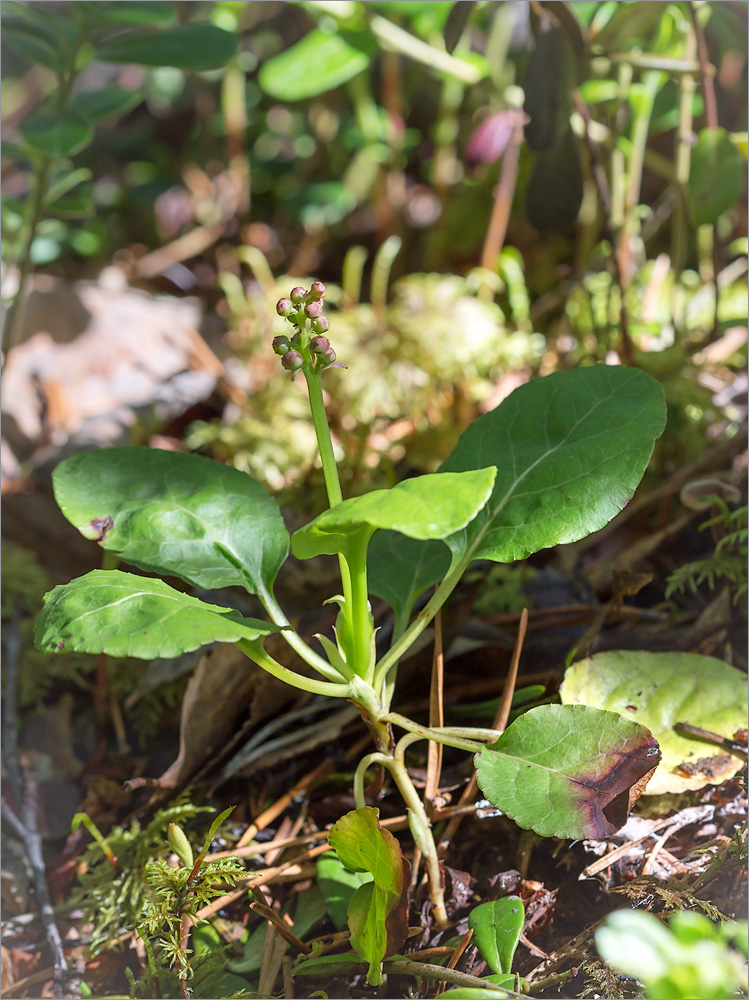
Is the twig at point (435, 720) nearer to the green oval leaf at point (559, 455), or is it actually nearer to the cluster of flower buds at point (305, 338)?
the green oval leaf at point (559, 455)

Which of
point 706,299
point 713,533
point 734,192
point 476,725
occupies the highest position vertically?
point 734,192

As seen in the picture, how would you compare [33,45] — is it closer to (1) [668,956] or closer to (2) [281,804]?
(2) [281,804]

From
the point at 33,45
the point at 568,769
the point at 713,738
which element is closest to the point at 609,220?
the point at 713,738

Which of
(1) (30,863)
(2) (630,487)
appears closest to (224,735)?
(1) (30,863)

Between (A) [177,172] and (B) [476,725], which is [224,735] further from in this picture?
(A) [177,172]

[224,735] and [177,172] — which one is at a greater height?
[177,172]

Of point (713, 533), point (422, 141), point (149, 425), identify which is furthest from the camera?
point (422, 141)

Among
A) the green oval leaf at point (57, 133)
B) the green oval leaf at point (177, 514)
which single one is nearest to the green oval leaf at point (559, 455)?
the green oval leaf at point (177, 514)

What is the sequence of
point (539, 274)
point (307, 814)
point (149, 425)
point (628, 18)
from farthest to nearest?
point (539, 274) → point (149, 425) → point (628, 18) → point (307, 814)
